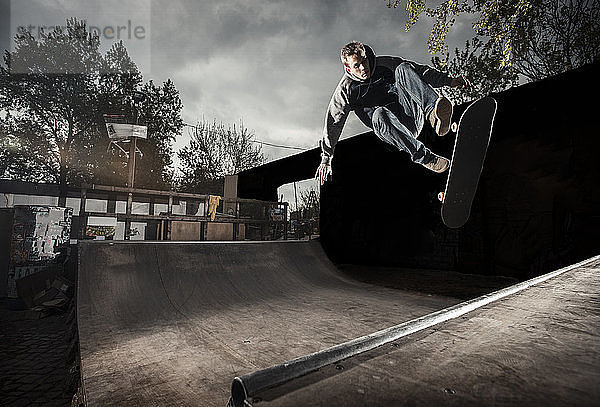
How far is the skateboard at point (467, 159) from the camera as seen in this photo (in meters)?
4.46

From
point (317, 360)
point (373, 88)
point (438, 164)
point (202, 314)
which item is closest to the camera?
point (317, 360)

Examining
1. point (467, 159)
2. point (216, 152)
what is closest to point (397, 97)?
point (467, 159)

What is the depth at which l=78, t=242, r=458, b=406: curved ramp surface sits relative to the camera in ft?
5.36

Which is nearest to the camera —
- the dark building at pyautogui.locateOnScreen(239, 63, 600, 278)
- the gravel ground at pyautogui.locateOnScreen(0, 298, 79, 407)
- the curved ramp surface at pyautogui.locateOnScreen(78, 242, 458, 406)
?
the curved ramp surface at pyautogui.locateOnScreen(78, 242, 458, 406)

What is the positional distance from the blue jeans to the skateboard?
57 cm

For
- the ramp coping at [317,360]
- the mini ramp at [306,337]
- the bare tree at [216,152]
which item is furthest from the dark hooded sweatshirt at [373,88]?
the bare tree at [216,152]

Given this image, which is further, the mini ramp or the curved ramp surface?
the curved ramp surface

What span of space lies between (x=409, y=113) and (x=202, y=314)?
4401mm

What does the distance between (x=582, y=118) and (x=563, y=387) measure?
196 inches

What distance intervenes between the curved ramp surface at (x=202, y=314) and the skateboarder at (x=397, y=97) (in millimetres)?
2631

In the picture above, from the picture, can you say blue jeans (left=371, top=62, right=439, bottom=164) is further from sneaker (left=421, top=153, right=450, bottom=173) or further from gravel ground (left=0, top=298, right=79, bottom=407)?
gravel ground (left=0, top=298, right=79, bottom=407)

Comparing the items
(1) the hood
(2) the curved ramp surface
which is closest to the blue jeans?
(1) the hood

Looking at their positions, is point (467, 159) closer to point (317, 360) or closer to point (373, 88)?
point (373, 88)

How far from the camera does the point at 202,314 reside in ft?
9.44
